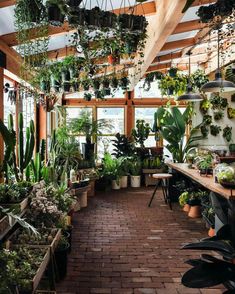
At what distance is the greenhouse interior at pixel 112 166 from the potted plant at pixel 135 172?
0.04m

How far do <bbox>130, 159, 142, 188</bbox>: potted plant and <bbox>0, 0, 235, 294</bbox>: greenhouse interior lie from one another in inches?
1.4

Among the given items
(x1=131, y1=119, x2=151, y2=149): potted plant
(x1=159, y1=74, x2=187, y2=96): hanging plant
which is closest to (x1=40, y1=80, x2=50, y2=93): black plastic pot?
(x1=159, y1=74, x2=187, y2=96): hanging plant

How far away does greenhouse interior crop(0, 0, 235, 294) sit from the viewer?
2.79 meters

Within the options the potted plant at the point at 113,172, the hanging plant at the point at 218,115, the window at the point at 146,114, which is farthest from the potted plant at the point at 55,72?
the window at the point at 146,114

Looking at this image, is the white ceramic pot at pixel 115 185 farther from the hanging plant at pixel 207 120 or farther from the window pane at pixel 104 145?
the hanging plant at pixel 207 120

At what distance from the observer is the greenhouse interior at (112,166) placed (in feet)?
9.16

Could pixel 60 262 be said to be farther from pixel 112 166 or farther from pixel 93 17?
pixel 112 166

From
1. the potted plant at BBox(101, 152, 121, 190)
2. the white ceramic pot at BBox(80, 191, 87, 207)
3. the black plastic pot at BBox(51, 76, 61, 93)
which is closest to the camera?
the black plastic pot at BBox(51, 76, 61, 93)

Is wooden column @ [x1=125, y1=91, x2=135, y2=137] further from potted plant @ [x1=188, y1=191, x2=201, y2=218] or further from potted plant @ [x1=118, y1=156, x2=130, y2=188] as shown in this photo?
potted plant @ [x1=188, y1=191, x2=201, y2=218]

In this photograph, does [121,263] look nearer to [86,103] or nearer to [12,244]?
[12,244]

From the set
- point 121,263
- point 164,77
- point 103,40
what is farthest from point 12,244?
point 164,77

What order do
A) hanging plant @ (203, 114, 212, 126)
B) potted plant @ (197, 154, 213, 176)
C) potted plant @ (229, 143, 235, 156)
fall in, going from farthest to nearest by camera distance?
hanging plant @ (203, 114, 212, 126) < potted plant @ (229, 143, 235, 156) < potted plant @ (197, 154, 213, 176)

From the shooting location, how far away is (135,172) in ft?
29.0

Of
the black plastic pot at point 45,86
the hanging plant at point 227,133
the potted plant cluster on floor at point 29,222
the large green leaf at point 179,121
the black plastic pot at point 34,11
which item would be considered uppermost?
the black plastic pot at point 34,11
